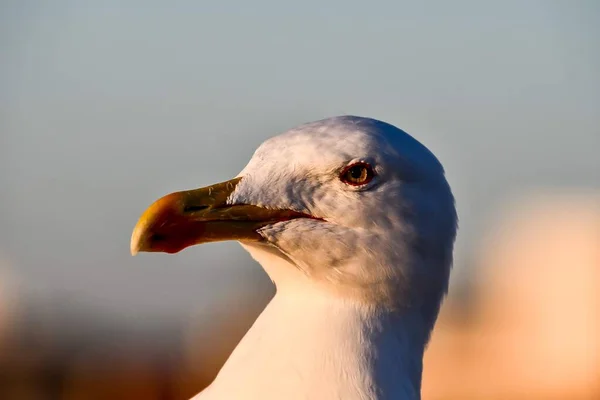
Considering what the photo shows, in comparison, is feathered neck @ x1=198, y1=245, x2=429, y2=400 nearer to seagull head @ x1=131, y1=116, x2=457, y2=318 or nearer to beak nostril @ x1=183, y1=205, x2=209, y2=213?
seagull head @ x1=131, y1=116, x2=457, y2=318

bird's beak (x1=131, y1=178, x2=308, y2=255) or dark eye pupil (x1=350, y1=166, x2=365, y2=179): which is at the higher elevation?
dark eye pupil (x1=350, y1=166, x2=365, y2=179)

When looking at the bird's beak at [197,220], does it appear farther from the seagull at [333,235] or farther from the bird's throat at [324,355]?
the bird's throat at [324,355]

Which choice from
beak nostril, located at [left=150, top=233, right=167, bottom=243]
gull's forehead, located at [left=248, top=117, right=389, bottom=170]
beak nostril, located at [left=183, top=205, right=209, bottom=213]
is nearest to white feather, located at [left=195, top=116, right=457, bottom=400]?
gull's forehead, located at [left=248, top=117, right=389, bottom=170]

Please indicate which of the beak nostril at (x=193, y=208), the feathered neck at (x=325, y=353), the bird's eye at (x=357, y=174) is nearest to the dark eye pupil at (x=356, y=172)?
the bird's eye at (x=357, y=174)

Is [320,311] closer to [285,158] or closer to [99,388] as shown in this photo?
[285,158]

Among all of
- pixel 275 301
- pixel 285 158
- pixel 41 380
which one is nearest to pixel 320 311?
pixel 275 301

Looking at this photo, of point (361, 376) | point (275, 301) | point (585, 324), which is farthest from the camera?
point (585, 324)
